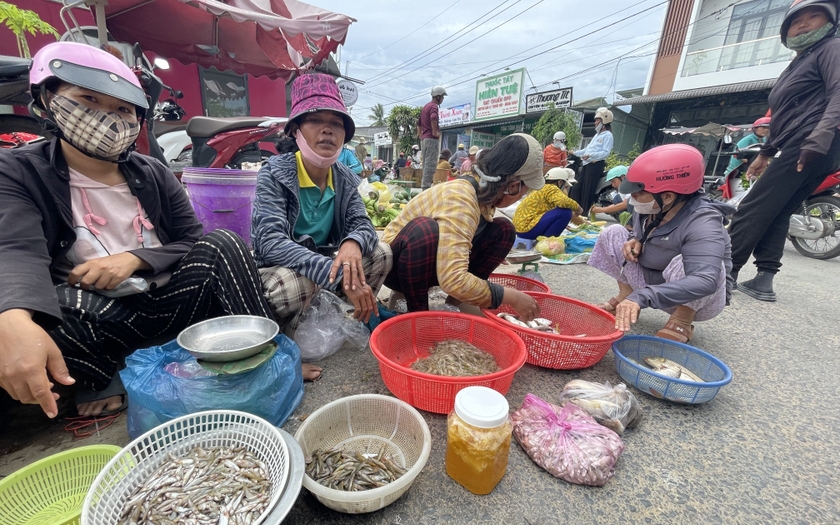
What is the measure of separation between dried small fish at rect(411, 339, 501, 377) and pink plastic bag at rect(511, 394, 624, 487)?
36 centimetres

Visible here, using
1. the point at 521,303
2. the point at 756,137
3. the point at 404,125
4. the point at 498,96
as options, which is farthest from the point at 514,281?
the point at 404,125

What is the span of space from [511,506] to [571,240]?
4717mm

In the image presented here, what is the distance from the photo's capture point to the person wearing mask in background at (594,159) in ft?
24.0

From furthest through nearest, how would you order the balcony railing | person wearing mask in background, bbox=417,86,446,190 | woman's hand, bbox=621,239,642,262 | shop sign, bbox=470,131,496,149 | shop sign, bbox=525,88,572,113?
1. shop sign, bbox=470,131,496,149
2. shop sign, bbox=525,88,572,113
3. the balcony railing
4. person wearing mask in background, bbox=417,86,446,190
5. woman's hand, bbox=621,239,642,262

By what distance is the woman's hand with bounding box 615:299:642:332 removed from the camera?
185cm

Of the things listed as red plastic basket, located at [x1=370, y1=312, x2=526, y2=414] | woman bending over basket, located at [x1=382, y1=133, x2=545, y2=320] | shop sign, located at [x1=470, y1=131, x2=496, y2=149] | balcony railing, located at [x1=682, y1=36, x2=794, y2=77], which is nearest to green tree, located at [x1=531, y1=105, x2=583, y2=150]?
shop sign, located at [x1=470, y1=131, x2=496, y2=149]

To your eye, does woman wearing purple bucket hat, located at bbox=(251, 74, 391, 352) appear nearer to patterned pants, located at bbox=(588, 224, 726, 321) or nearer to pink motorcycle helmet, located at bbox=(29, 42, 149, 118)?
pink motorcycle helmet, located at bbox=(29, 42, 149, 118)

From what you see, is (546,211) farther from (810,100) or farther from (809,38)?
(809,38)

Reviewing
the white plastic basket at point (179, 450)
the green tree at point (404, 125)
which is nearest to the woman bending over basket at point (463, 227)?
the white plastic basket at point (179, 450)

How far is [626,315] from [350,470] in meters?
1.55

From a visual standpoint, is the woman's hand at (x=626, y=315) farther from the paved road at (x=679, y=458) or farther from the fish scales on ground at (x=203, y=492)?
the fish scales on ground at (x=203, y=492)

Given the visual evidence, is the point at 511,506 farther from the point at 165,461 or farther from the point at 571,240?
the point at 571,240

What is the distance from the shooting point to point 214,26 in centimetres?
686

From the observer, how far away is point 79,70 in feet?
4.71
